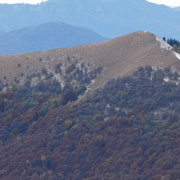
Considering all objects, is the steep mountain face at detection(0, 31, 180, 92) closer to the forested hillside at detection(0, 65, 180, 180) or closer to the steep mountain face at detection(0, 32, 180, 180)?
the steep mountain face at detection(0, 32, 180, 180)

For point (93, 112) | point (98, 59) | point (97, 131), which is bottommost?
point (97, 131)

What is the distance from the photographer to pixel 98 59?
2245 inches

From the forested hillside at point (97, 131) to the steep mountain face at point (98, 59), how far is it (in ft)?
8.15

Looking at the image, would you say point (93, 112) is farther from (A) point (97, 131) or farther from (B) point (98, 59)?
(B) point (98, 59)

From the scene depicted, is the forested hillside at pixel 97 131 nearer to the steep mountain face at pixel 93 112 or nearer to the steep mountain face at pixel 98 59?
the steep mountain face at pixel 93 112

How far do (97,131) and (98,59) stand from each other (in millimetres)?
14821

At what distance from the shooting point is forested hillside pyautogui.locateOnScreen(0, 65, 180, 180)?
39.6 metres

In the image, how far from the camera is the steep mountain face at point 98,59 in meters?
52.8

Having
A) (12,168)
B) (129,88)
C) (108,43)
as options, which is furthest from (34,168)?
(108,43)

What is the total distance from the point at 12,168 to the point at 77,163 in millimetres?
5258

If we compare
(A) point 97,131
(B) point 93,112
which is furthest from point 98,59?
(A) point 97,131

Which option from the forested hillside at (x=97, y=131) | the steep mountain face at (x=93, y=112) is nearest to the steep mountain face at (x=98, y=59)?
the steep mountain face at (x=93, y=112)

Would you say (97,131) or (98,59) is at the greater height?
(98,59)

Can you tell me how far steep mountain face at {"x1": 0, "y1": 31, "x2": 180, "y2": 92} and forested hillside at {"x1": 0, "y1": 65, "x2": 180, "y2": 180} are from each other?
8.15ft
